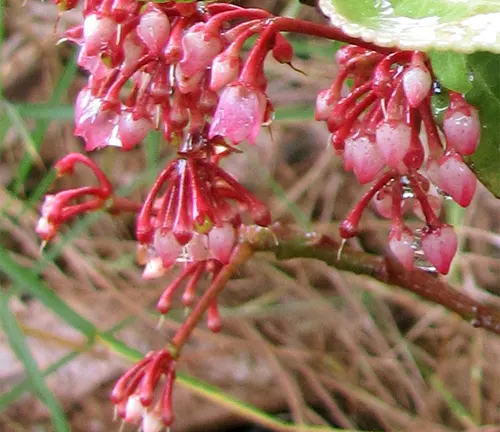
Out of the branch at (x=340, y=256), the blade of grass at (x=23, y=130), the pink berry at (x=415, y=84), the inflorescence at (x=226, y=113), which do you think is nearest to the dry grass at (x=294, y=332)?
the blade of grass at (x=23, y=130)

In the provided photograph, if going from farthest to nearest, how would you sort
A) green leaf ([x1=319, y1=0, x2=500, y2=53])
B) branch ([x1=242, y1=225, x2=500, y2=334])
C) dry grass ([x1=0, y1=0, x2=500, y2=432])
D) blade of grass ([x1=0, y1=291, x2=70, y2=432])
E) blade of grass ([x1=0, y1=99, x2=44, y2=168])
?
dry grass ([x1=0, y1=0, x2=500, y2=432]) → blade of grass ([x1=0, y1=99, x2=44, y2=168]) → blade of grass ([x1=0, y1=291, x2=70, y2=432]) → branch ([x1=242, y1=225, x2=500, y2=334]) → green leaf ([x1=319, y1=0, x2=500, y2=53])

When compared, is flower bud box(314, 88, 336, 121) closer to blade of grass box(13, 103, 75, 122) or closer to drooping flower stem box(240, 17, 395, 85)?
drooping flower stem box(240, 17, 395, 85)

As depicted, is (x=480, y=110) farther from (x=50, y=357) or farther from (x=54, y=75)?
(x=54, y=75)

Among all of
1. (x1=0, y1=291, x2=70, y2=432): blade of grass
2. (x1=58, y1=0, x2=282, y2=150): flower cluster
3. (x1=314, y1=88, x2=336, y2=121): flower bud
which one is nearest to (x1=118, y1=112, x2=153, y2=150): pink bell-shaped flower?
(x1=58, y1=0, x2=282, y2=150): flower cluster

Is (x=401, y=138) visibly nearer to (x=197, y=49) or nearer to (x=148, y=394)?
(x=197, y=49)

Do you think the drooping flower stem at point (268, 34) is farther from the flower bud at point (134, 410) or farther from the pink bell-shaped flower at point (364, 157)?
the flower bud at point (134, 410)

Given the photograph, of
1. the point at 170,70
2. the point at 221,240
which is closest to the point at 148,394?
the point at 221,240
